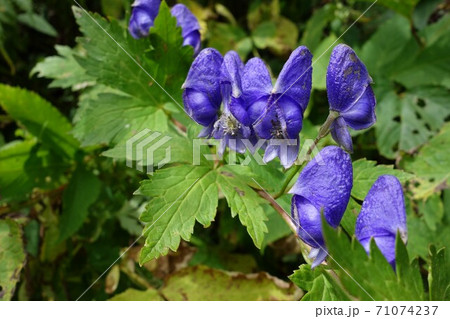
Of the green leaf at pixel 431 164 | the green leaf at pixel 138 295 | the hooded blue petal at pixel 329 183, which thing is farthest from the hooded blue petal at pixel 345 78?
the green leaf at pixel 138 295

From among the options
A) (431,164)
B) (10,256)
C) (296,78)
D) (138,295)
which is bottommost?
(138,295)

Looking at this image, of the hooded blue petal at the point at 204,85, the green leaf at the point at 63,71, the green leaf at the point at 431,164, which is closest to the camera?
the hooded blue petal at the point at 204,85

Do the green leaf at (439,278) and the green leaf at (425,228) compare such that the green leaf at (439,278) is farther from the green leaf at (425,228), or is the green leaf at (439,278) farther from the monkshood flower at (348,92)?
the green leaf at (425,228)

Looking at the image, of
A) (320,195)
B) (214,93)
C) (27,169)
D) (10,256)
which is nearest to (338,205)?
(320,195)

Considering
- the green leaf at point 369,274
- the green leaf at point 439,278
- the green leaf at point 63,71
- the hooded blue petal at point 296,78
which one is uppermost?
the hooded blue petal at point 296,78

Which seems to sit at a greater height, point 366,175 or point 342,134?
point 342,134

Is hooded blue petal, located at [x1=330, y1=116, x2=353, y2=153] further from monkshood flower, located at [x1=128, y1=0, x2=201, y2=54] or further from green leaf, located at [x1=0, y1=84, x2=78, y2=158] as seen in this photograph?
green leaf, located at [x1=0, y1=84, x2=78, y2=158]

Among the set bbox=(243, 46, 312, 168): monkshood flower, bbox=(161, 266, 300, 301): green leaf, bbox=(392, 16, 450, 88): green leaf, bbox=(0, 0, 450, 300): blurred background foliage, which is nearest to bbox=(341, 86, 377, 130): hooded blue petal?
bbox=(243, 46, 312, 168): monkshood flower

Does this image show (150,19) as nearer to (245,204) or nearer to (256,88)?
(256,88)
